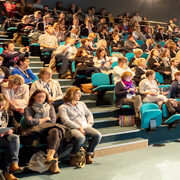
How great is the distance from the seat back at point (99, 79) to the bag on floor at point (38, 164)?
2162 mm

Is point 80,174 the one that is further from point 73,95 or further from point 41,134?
point 73,95

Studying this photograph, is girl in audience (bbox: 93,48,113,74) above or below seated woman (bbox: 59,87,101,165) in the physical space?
above

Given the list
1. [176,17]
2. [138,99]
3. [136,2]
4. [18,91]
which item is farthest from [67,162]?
[176,17]

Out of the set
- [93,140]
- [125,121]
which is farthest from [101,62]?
[93,140]

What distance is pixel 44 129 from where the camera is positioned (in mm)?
Answer: 3219

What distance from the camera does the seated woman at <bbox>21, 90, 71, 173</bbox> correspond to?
315 centimetres

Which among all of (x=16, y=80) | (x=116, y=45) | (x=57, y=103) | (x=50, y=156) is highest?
(x=116, y=45)

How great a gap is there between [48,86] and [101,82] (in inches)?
51.2

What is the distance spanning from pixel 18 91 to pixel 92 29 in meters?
5.63

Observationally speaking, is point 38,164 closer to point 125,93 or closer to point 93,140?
point 93,140

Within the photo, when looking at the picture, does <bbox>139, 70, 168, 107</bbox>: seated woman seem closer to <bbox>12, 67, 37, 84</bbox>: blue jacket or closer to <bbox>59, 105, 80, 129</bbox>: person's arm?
<bbox>59, 105, 80, 129</bbox>: person's arm

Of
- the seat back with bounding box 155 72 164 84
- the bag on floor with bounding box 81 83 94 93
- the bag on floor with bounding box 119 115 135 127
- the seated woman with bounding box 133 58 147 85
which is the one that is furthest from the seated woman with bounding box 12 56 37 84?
the seat back with bounding box 155 72 164 84

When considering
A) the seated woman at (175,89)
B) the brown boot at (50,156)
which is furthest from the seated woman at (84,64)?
the brown boot at (50,156)

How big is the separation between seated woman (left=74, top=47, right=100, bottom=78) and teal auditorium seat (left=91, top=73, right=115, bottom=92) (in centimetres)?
27
